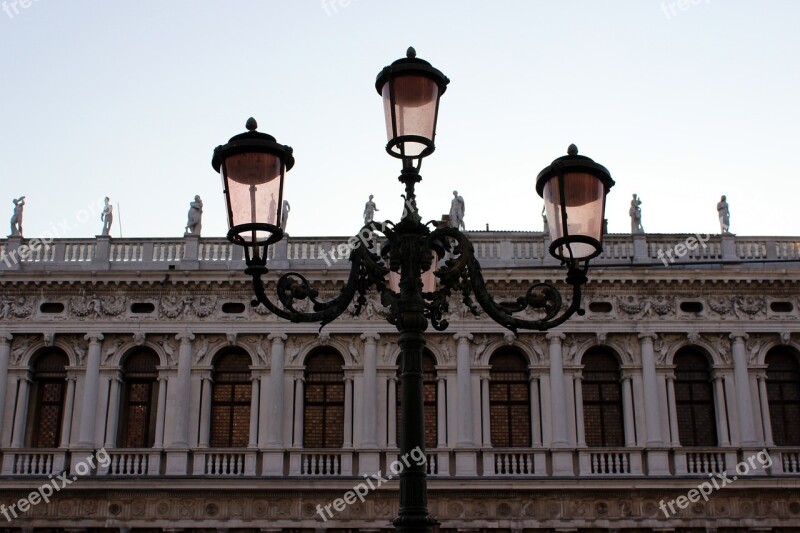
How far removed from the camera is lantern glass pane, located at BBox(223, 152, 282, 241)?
7984mm

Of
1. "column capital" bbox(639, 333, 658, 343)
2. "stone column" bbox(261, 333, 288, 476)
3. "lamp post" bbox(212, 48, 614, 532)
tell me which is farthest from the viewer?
"column capital" bbox(639, 333, 658, 343)

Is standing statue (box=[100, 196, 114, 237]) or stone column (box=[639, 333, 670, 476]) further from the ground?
standing statue (box=[100, 196, 114, 237])

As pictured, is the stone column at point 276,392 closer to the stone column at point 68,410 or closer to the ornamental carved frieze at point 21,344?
the stone column at point 68,410

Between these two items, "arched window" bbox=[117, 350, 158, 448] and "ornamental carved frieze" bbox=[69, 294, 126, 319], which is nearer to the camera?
"arched window" bbox=[117, 350, 158, 448]

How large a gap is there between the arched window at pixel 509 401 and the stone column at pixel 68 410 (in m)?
9.80

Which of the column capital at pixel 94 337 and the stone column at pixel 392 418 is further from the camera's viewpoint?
the column capital at pixel 94 337

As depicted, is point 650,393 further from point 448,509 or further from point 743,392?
point 448,509

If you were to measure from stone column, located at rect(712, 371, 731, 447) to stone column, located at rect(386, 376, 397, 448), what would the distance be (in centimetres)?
750

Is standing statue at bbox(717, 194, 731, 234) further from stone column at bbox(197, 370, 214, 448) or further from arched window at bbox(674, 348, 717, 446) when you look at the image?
stone column at bbox(197, 370, 214, 448)

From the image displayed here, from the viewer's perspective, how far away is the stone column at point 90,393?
78.8ft

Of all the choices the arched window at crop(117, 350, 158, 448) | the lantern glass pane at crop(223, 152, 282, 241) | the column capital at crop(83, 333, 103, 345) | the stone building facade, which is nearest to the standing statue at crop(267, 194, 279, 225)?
the lantern glass pane at crop(223, 152, 282, 241)

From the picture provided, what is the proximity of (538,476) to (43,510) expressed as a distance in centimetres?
1107

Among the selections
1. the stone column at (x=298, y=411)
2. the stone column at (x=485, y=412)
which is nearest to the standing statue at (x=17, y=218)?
the stone column at (x=298, y=411)

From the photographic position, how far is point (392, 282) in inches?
431
